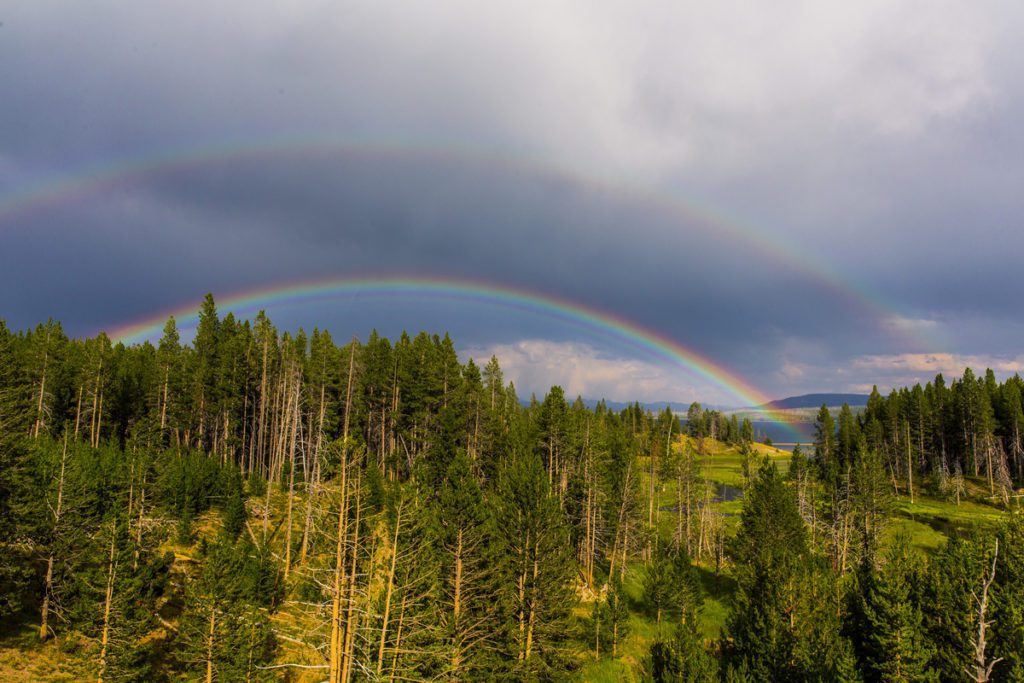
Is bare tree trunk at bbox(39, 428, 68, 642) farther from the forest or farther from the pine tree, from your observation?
the pine tree

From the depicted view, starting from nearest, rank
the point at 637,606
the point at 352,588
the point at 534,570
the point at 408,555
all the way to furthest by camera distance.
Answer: the point at 352,588 < the point at 408,555 < the point at 534,570 < the point at 637,606

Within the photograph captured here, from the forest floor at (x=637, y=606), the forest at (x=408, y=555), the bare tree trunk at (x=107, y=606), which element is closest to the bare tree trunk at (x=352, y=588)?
the forest at (x=408, y=555)

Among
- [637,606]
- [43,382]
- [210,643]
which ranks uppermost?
[43,382]

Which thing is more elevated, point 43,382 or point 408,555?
point 43,382

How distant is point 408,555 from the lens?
85.9 ft

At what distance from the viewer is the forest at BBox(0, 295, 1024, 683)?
27.3 meters

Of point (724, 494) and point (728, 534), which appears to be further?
point (724, 494)

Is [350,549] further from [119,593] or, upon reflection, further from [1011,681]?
[1011,681]

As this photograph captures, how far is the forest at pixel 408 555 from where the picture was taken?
27.3m

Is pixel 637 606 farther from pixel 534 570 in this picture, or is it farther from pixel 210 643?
pixel 210 643

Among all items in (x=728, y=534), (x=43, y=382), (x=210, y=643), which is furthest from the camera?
(x=728, y=534)

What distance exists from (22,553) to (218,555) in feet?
54.5

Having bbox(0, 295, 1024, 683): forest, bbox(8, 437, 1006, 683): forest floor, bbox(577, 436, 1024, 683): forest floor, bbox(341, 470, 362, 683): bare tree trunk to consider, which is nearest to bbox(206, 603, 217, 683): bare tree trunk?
bbox(0, 295, 1024, 683): forest

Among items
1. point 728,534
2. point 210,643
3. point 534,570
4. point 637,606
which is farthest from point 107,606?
point 728,534
